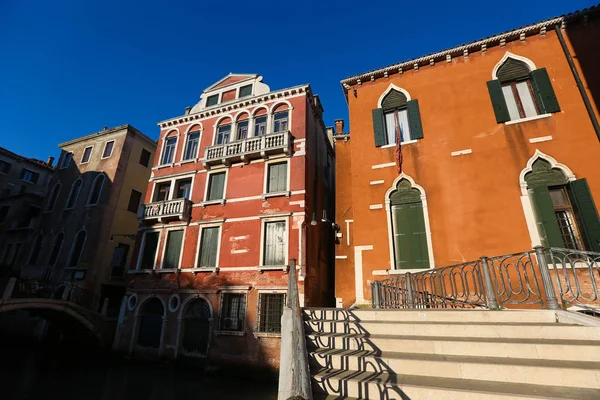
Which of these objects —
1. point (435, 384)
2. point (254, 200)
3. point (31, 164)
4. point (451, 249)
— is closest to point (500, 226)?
point (451, 249)

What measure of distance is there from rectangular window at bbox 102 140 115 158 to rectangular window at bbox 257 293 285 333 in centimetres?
1743

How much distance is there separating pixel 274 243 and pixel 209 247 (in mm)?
3860

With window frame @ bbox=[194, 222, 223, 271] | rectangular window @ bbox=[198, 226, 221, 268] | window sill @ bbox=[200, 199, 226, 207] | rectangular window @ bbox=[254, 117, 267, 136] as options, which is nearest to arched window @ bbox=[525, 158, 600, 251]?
rectangular window @ bbox=[254, 117, 267, 136]

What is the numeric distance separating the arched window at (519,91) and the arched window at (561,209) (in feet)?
6.59

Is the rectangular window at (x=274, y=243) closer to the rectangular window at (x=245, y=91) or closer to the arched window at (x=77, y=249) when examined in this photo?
the rectangular window at (x=245, y=91)

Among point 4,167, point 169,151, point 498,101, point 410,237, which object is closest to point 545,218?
point 410,237

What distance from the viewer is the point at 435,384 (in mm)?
3613

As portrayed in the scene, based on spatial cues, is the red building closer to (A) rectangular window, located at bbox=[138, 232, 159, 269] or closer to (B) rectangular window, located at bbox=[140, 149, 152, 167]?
(A) rectangular window, located at bbox=[138, 232, 159, 269]

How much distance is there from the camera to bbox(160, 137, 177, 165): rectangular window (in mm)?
18703

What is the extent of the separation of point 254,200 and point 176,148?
7.68 meters

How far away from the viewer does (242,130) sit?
1725cm

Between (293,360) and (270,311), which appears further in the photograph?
(270,311)

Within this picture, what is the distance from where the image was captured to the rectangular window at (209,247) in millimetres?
14648

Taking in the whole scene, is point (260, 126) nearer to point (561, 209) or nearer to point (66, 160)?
point (561, 209)
